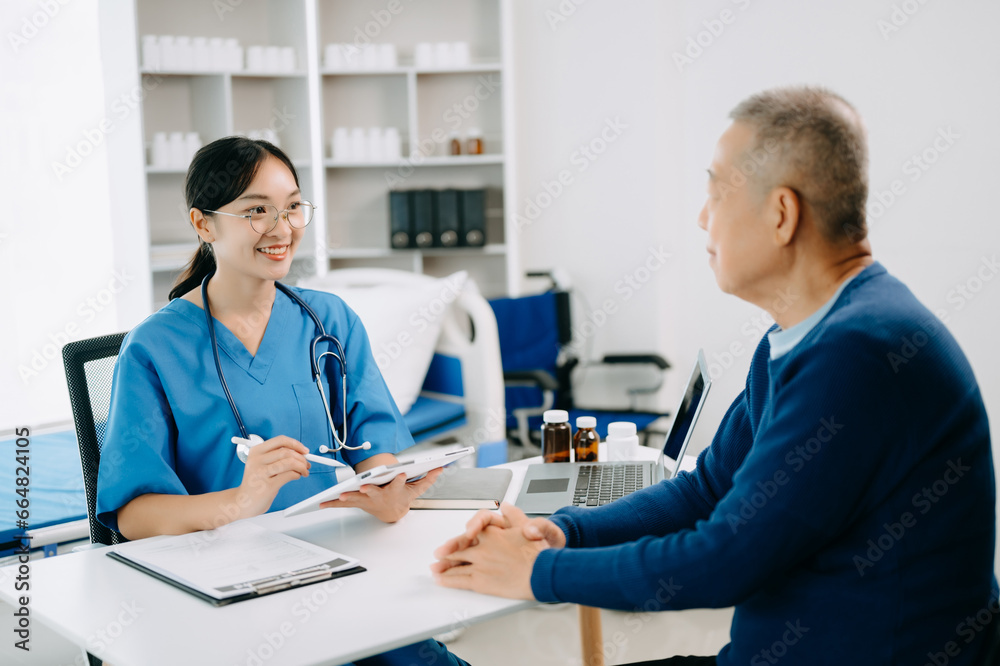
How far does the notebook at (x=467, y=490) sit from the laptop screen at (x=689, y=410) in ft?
1.10

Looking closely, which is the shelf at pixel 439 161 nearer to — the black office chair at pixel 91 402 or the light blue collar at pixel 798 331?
the black office chair at pixel 91 402

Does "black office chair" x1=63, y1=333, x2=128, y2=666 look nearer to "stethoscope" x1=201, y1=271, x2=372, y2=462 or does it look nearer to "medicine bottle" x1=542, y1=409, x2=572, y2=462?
"stethoscope" x1=201, y1=271, x2=372, y2=462

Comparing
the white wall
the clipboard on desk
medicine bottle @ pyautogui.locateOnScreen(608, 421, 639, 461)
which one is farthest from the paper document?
the white wall

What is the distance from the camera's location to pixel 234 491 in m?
1.43

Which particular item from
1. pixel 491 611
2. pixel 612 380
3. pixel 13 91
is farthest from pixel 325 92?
pixel 491 611

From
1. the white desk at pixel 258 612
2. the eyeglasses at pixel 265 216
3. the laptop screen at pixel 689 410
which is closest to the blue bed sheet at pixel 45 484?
the white desk at pixel 258 612

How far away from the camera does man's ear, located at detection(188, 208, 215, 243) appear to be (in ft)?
5.61

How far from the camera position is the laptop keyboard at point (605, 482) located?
5.23 feet

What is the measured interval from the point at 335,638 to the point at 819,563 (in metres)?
0.59

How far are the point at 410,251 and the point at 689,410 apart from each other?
284 centimetres

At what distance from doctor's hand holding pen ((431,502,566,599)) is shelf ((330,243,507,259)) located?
3.01m

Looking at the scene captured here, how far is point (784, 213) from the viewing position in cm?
106

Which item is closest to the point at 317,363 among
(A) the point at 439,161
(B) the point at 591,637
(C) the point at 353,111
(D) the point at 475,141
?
(B) the point at 591,637

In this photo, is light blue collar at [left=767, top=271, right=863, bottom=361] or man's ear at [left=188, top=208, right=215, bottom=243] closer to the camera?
light blue collar at [left=767, top=271, right=863, bottom=361]
